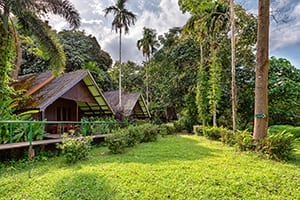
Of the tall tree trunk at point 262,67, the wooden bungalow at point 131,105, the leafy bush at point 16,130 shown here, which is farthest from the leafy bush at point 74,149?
the wooden bungalow at point 131,105

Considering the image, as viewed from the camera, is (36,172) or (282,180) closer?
(282,180)

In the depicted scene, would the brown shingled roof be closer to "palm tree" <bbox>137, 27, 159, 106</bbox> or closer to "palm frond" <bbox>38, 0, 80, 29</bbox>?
"palm frond" <bbox>38, 0, 80, 29</bbox>

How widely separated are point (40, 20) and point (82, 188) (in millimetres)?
10020

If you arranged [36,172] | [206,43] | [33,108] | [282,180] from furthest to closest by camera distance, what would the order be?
[206,43], [33,108], [36,172], [282,180]

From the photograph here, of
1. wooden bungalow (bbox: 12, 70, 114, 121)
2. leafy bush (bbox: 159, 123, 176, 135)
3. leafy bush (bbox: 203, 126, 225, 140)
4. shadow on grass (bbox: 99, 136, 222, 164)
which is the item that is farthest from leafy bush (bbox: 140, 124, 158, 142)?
leafy bush (bbox: 159, 123, 176, 135)

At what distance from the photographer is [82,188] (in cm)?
521

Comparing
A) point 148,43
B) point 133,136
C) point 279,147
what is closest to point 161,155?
point 133,136

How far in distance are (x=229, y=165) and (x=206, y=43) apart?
1727 centimetres

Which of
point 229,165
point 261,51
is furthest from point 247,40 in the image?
point 229,165

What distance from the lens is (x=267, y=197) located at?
4.66m

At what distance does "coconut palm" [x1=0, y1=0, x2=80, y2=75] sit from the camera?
399 inches

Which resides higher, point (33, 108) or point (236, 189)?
point (33, 108)

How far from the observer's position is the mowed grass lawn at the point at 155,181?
15.9 ft

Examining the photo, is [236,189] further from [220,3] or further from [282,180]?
[220,3]
